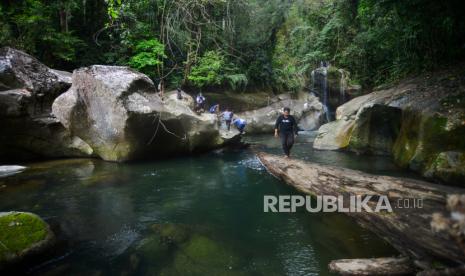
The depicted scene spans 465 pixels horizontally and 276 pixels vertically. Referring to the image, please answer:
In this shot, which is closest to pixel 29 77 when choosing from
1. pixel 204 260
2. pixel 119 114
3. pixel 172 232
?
pixel 119 114

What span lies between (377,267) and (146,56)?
56.1ft

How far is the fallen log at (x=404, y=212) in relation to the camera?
10.5ft

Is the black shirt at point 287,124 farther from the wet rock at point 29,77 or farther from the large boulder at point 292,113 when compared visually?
the large boulder at point 292,113

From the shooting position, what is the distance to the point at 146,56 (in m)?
18.3

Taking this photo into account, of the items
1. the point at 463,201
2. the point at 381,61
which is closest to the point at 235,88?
the point at 381,61

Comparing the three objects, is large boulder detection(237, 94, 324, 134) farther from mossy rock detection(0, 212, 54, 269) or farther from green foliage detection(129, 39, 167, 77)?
mossy rock detection(0, 212, 54, 269)

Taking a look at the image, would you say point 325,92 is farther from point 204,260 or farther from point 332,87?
point 204,260

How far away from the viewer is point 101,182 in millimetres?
9258

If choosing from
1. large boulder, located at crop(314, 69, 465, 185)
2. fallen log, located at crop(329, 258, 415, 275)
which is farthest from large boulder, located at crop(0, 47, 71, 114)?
fallen log, located at crop(329, 258, 415, 275)

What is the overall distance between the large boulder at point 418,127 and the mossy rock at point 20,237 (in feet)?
27.0

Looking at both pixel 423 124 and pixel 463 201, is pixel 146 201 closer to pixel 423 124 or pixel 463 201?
pixel 463 201

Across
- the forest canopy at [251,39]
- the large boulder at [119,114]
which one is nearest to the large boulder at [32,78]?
the large boulder at [119,114]

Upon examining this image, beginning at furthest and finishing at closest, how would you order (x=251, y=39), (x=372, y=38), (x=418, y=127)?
(x=251, y=39) → (x=372, y=38) → (x=418, y=127)

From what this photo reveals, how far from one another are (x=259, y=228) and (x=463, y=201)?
3.83m
